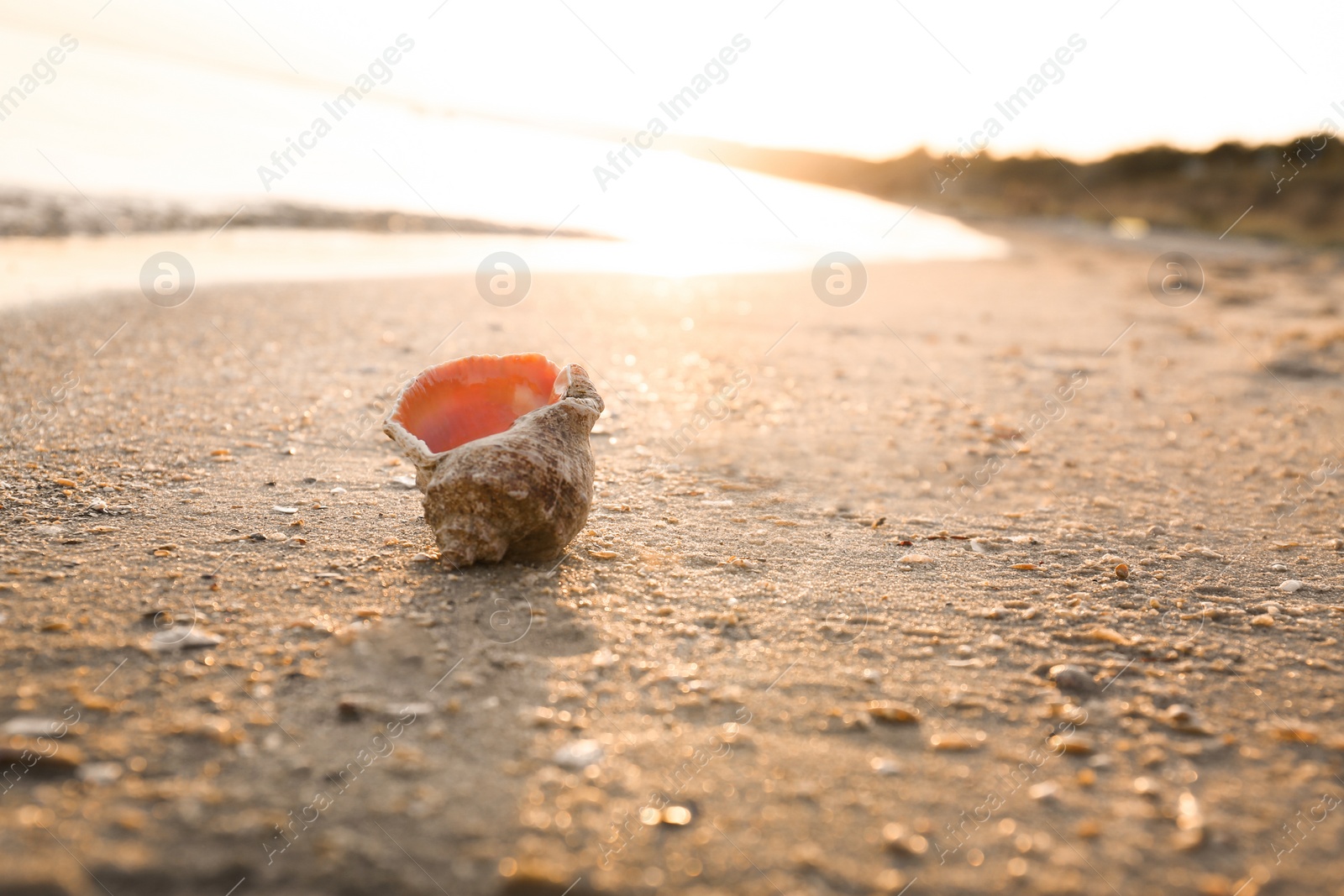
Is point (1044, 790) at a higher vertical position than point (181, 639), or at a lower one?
higher

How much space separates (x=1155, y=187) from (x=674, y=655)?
64443 millimetres

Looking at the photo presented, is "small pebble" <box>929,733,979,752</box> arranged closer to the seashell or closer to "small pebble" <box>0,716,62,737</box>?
the seashell

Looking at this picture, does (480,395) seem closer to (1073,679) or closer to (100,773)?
(100,773)

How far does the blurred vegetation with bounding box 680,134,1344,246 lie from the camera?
40219 mm

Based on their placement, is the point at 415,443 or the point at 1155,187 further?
the point at 1155,187

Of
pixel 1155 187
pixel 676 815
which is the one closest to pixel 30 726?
pixel 676 815

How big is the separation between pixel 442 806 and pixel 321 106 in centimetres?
3644

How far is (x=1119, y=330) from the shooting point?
10555mm

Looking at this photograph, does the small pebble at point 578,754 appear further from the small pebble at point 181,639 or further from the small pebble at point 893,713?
the small pebble at point 181,639

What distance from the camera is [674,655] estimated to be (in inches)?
114

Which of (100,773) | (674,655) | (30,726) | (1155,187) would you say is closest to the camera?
(100,773)

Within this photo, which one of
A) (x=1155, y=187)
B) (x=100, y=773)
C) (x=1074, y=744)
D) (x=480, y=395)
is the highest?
(x=1155, y=187)

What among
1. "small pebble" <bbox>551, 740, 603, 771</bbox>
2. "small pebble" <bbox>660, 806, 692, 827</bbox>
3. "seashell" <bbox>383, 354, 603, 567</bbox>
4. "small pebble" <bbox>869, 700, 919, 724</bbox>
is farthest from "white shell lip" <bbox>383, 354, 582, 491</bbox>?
"small pebble" <bbox>869, 700, 919, 724</bbox>

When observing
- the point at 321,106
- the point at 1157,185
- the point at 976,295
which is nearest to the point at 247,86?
the point at 321,106
